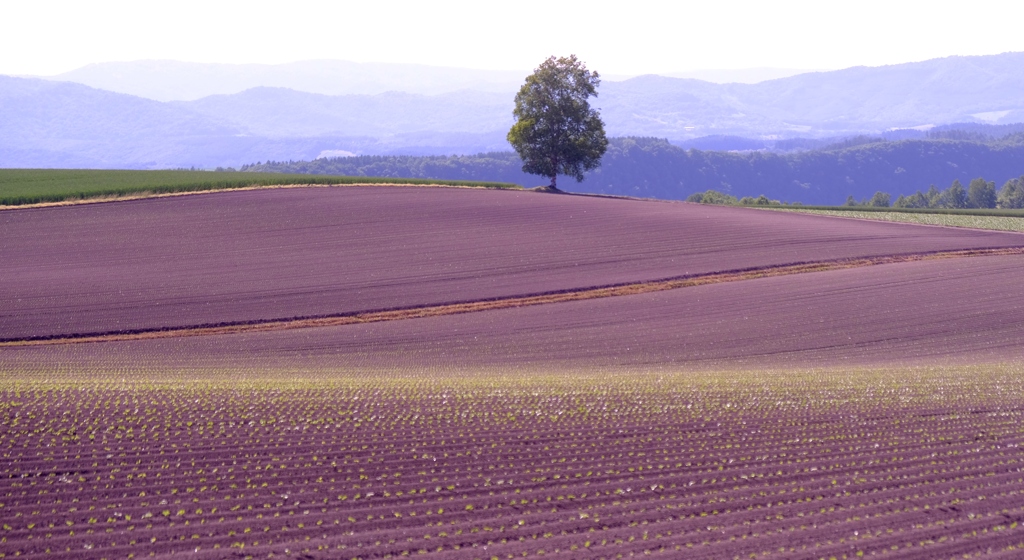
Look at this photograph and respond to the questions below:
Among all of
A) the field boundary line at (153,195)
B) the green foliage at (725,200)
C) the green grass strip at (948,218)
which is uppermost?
the field boundary line at (153,195)

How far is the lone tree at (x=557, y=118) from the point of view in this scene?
199 ft

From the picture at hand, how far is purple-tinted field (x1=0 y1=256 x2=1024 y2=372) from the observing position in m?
21.5

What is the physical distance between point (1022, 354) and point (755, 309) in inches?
312

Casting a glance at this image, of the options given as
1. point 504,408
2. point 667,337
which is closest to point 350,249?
point 667,337

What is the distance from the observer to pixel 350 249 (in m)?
35.8

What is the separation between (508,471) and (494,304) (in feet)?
56.2

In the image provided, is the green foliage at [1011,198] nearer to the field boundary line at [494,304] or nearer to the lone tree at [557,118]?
the lone tree at [557,118]

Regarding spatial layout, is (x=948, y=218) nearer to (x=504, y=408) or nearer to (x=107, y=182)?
(x=504, y=408)

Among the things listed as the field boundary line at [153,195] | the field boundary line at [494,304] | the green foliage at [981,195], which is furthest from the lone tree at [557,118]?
the green foliage at [981,195]

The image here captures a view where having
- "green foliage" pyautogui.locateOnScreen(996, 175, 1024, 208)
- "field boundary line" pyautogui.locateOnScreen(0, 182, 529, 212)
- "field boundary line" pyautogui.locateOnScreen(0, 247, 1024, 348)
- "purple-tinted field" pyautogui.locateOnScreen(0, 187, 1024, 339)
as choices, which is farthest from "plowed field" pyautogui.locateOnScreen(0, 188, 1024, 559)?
"green foliage" pyautogui.locateOnScreen(996, 175, 1024, 208)

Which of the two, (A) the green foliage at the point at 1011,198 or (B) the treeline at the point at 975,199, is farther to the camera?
(B) the treeline at the point at 975,199

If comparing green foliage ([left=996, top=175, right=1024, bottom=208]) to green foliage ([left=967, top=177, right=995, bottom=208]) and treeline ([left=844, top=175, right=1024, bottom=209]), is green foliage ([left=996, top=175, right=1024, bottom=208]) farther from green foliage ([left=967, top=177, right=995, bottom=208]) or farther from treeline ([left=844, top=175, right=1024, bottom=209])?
green foliage ([left=967, top=177, right=995, bottom=208])

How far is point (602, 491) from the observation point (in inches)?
412

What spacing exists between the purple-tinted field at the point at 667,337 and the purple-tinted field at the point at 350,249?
9.64 ft
